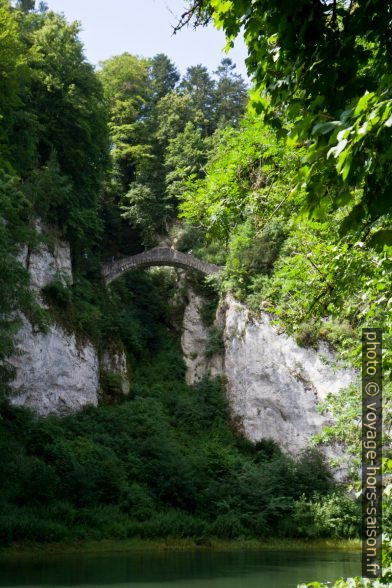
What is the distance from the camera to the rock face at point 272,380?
81.9 ft

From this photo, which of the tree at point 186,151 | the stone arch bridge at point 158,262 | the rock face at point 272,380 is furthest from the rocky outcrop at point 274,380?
the tree at point 186,151

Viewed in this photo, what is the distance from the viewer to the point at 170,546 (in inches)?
758

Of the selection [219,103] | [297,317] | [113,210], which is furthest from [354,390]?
[219,103]

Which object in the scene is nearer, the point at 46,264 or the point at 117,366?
the point at 46,264

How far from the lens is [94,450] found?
21.0m

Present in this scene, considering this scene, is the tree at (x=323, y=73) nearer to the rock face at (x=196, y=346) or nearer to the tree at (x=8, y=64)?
the tree at (x=8, y=64)

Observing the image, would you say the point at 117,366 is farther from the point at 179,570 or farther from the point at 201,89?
the point at 201,89

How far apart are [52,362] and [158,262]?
9.03 m

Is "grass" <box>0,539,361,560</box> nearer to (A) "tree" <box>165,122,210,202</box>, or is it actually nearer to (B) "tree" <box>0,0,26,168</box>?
(B) "tree" <box>0,0,26,168</box>

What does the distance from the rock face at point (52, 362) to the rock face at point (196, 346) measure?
16.4ft

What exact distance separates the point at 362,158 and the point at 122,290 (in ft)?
99.1

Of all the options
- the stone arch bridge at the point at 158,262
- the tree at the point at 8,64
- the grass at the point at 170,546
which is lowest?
the grass at the point at 170,546

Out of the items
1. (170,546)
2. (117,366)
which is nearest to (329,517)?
(170,546)

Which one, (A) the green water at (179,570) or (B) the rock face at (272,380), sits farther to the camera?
(B) the rock face at (272,380)
